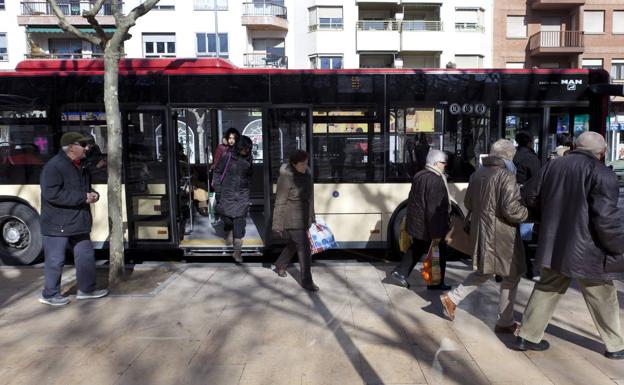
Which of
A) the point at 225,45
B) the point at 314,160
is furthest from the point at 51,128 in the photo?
the point at 225,45

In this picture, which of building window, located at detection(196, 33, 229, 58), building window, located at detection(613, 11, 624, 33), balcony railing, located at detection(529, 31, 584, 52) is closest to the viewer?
building window, located at detection(196, 33, 229, 58)

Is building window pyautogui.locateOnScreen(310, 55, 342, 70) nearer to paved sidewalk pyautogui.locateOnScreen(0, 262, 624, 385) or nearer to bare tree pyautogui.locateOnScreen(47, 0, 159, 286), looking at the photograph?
bare tree pyautogui.locateOnScreen(47, 0, 159, 286)

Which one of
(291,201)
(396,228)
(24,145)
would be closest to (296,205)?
(291,201)

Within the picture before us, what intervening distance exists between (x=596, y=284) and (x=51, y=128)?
23.1ft

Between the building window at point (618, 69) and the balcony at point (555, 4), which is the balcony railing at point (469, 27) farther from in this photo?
the building window at point (618, 69)

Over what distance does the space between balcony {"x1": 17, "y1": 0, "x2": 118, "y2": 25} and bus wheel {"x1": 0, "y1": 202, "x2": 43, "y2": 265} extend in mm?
27565

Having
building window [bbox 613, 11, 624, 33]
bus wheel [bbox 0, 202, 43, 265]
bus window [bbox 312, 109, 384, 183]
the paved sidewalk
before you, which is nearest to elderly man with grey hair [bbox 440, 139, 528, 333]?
the paved sidewalk

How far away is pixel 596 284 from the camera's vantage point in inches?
156

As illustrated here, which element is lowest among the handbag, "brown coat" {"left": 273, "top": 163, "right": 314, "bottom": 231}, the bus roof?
the handbag

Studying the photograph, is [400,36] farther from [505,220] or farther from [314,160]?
[505,220]

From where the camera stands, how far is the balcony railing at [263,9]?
32.9 m

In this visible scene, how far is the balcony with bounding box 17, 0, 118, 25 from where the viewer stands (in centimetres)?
3150

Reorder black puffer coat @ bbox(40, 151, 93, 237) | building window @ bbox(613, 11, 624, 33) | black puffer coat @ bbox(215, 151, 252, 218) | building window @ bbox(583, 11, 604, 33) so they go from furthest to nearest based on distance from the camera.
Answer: building window @ bbox(583, 11, 604, 33) < building window @ bbox(613, 11, 624, 33) < black puffer coat @ bbox(215, 151, 252, 218) < black puffer coat @ bbox(40, 151, 93, 237)

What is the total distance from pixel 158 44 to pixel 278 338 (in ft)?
104
